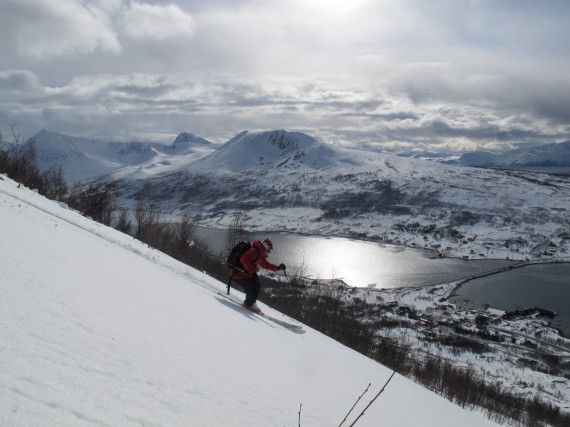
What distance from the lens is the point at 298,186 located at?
7781 inches

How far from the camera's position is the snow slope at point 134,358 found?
2.96 metres

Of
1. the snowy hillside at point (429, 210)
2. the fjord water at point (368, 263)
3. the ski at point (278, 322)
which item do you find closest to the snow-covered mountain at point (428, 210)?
the snowy hillside at point (429, 210)

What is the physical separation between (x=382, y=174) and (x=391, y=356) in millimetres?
181081

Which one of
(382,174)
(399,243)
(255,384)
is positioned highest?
(382,174)

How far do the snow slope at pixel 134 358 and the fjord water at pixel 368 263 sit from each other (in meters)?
56.8

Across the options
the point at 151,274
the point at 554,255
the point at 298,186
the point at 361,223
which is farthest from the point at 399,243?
the point at 151,274

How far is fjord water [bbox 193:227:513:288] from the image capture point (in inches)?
3002

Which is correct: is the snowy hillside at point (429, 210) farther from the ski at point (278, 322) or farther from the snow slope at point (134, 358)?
the snow slope at point (134, 358)

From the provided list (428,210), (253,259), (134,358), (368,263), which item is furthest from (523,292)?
(134,358)

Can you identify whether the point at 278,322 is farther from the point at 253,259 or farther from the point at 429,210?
the point at 429,210

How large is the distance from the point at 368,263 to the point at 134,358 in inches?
3439

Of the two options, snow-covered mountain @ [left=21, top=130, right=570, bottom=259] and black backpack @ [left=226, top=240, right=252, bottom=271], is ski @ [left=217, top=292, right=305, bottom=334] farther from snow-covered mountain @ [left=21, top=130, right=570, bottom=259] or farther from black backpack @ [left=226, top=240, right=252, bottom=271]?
snow-covered mountain @ [left=21, top=130, right=570, bottom=259]

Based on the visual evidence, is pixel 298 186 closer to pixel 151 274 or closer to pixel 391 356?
pixel 391 356

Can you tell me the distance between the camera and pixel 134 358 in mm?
4125
